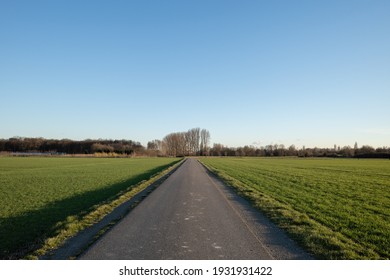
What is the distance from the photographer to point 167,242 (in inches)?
302

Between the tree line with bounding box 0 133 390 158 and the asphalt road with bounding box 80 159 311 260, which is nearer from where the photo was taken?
the asphalt road with bounding box 80 159 311 260

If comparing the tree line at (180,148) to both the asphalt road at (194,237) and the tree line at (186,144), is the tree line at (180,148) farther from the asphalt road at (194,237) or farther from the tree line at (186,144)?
the asphalt road at (194,237)

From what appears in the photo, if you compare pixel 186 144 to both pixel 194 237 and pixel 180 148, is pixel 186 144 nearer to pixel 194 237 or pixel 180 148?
pixel 180 148

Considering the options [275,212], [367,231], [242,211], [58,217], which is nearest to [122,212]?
[58,217]

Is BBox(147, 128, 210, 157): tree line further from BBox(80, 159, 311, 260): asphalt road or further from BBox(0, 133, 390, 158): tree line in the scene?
BBox(80, 159, 311, 260): asphalt road

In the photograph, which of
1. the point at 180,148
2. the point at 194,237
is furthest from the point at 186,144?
the point at 194,237

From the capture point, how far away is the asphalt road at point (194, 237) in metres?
6.81

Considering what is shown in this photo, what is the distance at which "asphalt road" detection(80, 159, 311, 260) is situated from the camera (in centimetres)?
681

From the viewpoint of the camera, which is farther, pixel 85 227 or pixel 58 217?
pixel 58 217

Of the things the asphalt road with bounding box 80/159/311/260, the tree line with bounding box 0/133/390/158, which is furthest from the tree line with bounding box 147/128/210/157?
the asphalt road with bounding box 80/159/311/260

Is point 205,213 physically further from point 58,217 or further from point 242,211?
point 58,217

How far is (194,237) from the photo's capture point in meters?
8.16

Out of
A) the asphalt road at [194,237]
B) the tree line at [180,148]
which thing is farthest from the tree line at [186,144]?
the asphalt road at [194,237]
